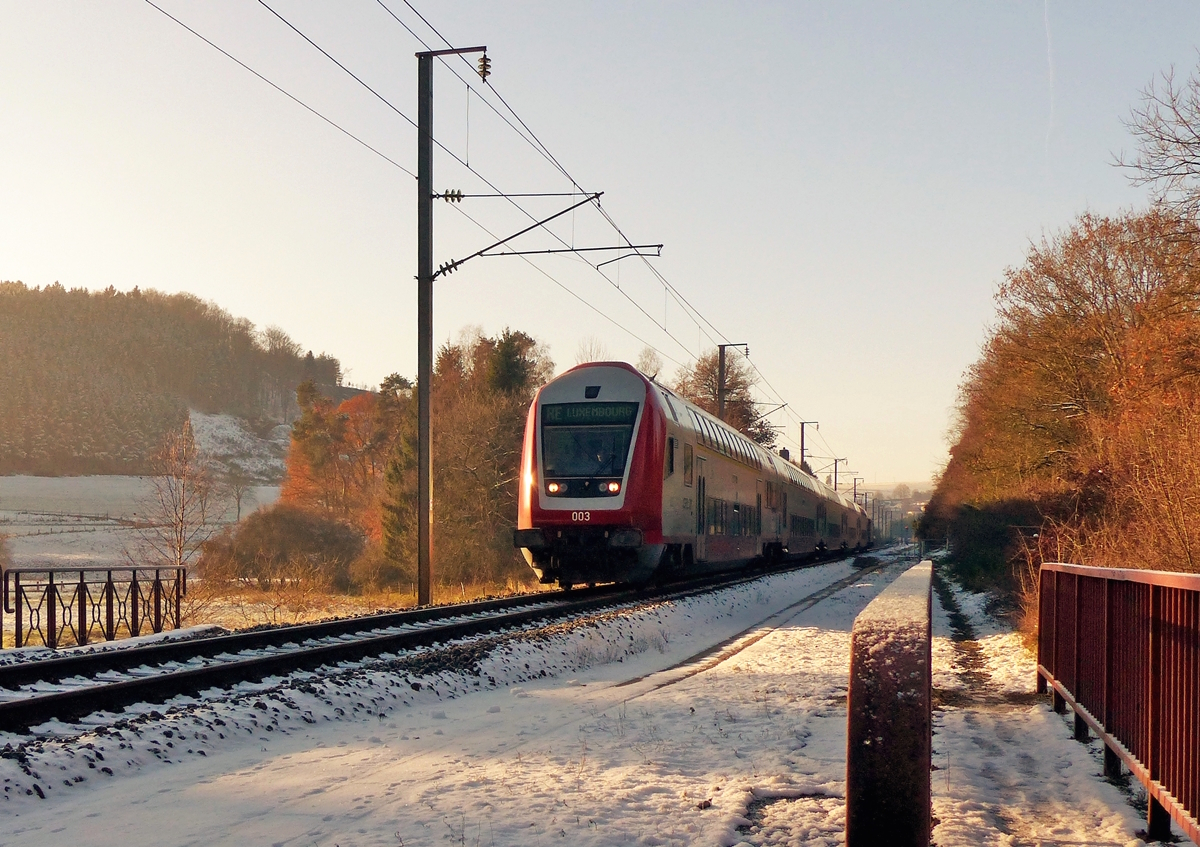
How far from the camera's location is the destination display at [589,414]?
19125mm

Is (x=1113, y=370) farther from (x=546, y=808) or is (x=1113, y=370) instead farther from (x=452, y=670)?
(x=546, y=808)

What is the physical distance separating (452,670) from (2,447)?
127 meters

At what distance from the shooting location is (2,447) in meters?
120

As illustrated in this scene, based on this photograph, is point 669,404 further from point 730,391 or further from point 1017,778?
point 730,391

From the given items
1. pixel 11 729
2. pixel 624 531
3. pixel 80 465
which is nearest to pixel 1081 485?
pixel 624 531

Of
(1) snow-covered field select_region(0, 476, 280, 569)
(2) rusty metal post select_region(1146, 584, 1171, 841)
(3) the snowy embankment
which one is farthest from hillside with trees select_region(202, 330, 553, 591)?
(2) rusty metal post select_region(1146, 584, 1171, 841)

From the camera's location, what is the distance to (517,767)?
6535 mm

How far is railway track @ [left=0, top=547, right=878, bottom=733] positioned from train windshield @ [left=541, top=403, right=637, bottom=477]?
2978 millimetres

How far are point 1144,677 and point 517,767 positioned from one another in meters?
3.50

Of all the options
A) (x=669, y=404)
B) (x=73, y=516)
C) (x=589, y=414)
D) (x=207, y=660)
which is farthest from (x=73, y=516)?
(x=207, y=660)

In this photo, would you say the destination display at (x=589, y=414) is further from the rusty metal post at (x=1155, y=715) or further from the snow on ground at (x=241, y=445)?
the snow on ground at (x=241, y=445)

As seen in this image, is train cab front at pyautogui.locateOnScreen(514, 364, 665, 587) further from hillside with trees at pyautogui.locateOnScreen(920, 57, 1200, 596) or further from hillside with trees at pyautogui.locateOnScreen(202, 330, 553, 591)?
hillside with trees at pyautogui.locateOnScreen(202, 330, 553, 591)

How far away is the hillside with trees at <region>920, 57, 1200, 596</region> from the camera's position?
1365 cm

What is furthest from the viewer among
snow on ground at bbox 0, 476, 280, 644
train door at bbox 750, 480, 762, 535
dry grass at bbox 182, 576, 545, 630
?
snow on ground at bbox 0, 476, 280, 644
